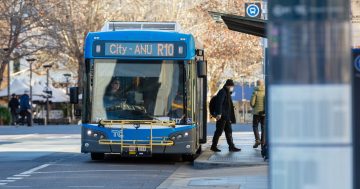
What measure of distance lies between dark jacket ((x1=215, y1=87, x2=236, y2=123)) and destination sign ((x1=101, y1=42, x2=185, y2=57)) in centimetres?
322

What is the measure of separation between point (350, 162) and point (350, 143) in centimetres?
12

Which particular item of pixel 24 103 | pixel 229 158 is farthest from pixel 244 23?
pixel 24 103

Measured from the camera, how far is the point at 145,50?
20.0 metres

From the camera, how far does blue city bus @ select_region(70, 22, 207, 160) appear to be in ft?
64.9

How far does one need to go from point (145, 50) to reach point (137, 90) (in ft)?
2.90

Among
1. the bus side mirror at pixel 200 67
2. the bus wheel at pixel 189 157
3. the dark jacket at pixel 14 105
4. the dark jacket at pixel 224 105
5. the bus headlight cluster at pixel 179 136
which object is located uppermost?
the bus side mirror at pixel 200 67

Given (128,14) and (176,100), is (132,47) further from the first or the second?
(128,14)

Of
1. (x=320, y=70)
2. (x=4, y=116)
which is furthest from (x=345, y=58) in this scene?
(x=4, y=116)

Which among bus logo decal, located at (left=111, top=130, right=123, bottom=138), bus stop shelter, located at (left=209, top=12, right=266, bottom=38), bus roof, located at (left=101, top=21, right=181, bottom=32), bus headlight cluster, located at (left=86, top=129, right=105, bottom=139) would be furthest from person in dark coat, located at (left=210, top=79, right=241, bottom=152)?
bus stop shelter, located at (left=209, top=12, right=266, bottom=38)

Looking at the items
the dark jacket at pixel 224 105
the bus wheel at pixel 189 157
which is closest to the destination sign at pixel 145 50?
the bus wheel at pixel 189 157

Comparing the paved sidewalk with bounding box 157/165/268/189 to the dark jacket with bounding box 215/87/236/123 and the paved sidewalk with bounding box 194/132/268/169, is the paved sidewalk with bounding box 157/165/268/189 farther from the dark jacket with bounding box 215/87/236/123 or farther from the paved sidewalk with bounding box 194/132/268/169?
the dark jacket with bounding box 215/87/236/123

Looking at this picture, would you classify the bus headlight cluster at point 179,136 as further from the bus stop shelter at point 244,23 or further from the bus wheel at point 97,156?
the bus stop shelter at point 244,23

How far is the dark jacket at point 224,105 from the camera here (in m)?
22.9

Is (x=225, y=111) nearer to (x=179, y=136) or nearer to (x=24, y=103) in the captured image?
(x=179, y=136)
